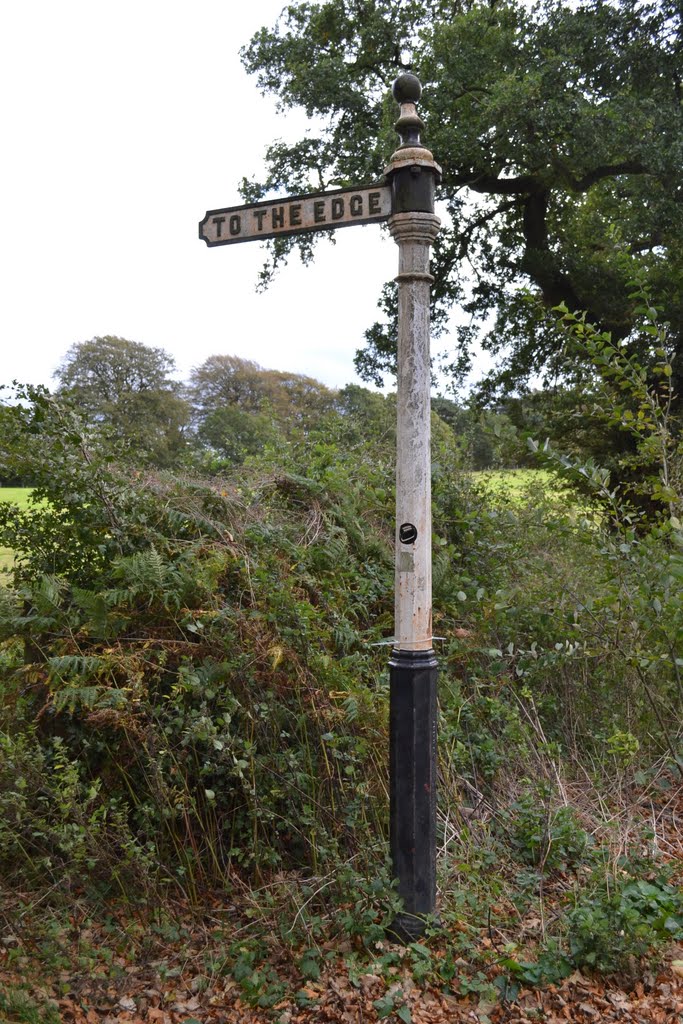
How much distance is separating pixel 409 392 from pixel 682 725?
3.06 metres

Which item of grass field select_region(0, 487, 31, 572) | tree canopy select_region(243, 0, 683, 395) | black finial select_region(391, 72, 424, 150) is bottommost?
grass field select_region(0, 487, 31, 572)

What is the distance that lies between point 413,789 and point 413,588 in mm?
860

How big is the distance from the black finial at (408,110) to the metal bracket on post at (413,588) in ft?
0.31

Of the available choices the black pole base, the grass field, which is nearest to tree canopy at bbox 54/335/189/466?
the grass field

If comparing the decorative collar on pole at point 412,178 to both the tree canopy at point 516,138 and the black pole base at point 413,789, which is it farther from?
the tree canopy at point 516,138

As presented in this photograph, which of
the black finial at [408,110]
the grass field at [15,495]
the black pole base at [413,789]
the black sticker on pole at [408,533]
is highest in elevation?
the black finial at [408,110]

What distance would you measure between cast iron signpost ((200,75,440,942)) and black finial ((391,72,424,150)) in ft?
0.04

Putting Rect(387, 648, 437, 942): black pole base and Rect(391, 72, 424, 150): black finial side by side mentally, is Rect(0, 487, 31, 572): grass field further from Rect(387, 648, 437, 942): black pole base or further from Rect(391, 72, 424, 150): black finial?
Rect(391, 72, 424, 150): black finial

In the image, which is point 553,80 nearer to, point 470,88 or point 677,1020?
point 470,88

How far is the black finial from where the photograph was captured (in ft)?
12.3

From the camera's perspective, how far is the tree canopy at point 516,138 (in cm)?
1212

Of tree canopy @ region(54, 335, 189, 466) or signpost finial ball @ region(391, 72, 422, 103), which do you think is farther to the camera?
tree canopy @ region(54, 335, 189, 466)

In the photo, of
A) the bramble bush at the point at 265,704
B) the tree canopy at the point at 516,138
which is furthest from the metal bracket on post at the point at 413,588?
the tree canopy at the point at 516,138

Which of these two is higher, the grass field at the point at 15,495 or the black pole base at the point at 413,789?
the grass field at the point at 15,495
